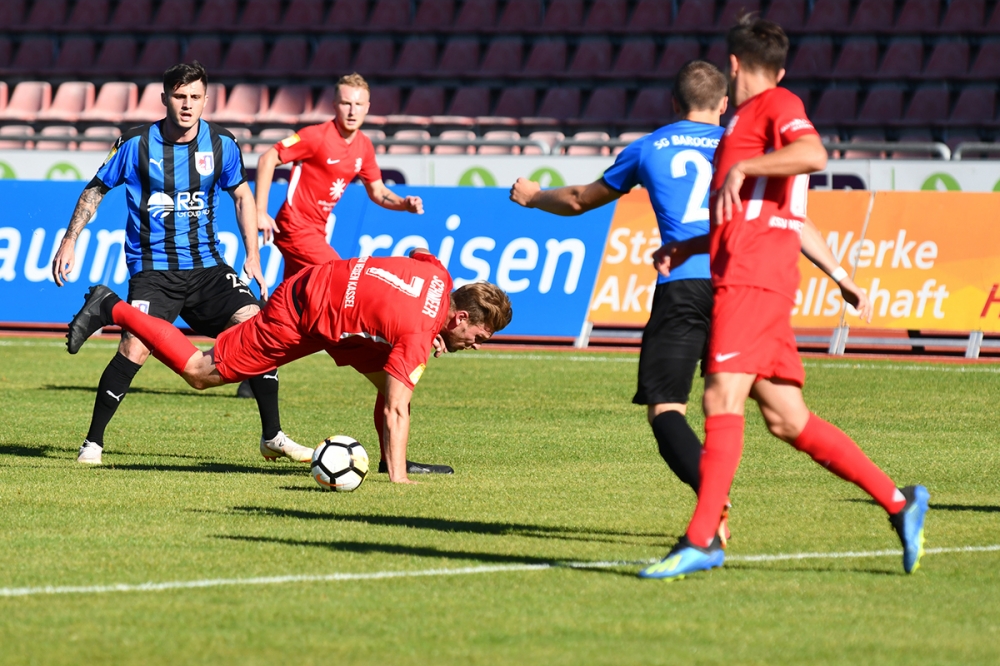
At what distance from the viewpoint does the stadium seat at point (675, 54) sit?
23656 millimetres

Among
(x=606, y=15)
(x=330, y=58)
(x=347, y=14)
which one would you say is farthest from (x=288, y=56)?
(x=606, y=15)

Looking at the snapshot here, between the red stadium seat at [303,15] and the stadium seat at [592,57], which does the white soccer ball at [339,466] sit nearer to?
the stadium seat at [592,57]

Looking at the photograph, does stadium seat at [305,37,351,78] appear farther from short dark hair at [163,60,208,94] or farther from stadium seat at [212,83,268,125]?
short dark hair at [163,60,208,94]

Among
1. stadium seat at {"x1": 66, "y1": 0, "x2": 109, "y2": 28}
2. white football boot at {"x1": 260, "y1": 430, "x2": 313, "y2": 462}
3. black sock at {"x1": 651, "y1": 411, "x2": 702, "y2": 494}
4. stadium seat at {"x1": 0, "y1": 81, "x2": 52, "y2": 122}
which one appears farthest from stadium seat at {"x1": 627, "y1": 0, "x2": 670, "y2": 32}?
black sock at {"x1": 651, "y1": 411, "x2": 702, "y2": 494}

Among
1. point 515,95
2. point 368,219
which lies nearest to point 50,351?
point 368,219

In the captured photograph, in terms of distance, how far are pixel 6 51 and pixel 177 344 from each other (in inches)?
825

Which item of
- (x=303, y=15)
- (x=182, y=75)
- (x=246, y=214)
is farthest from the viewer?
(x=303, y=15)

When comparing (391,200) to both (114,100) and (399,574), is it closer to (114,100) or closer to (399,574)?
(399,574)

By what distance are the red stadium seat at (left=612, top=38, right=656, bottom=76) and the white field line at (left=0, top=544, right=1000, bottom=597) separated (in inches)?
724

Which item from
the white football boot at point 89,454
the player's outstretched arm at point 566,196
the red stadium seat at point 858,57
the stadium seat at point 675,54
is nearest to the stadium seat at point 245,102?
the stadium seat at point 675,54

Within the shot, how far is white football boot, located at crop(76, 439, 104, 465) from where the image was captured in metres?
8.51

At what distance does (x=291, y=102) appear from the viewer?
2462 cm

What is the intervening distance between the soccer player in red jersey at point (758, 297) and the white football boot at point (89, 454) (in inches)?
162

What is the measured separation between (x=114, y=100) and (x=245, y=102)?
2.25m
